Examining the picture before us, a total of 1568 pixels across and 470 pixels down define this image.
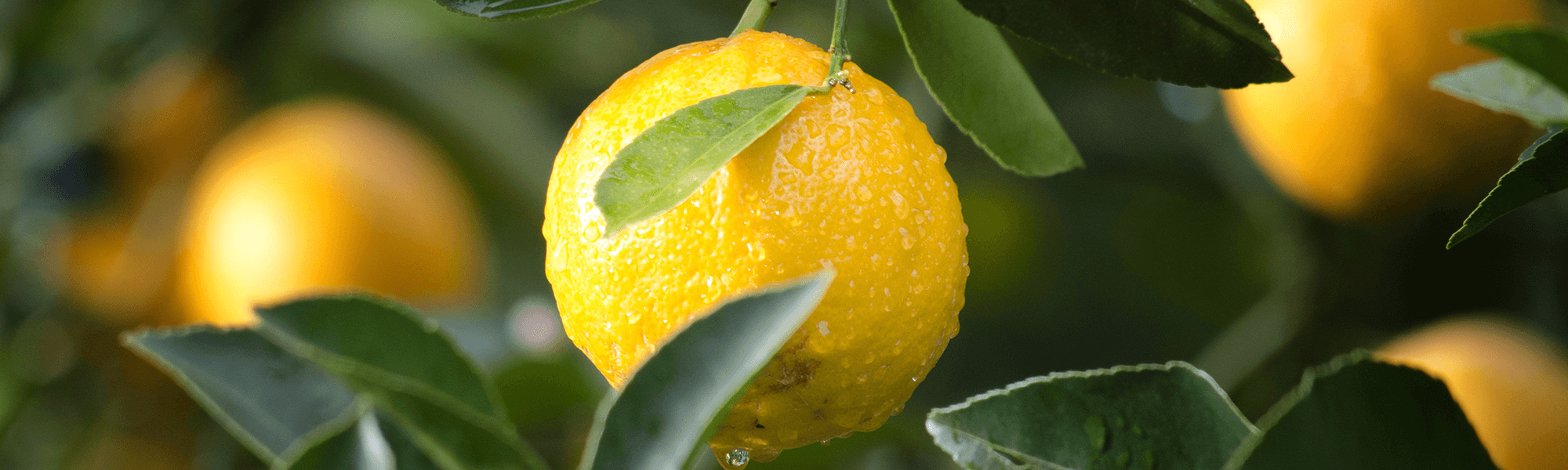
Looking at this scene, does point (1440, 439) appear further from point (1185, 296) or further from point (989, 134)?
point (1185, 296)

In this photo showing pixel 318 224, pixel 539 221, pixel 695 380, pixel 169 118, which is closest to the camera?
pixel 695 380

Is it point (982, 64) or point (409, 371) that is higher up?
point (982, 64)

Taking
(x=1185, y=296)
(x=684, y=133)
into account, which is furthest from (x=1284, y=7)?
(x=1185, y=296)

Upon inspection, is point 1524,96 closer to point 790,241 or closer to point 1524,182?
point 1524,182

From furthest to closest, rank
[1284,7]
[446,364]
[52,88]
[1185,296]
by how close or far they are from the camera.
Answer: [1185,296], [52,88], [1284,7], [446,364]

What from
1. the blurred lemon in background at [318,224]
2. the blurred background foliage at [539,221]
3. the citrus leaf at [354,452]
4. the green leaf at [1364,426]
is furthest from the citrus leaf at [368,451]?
the blurred lemon in background at [318,224]

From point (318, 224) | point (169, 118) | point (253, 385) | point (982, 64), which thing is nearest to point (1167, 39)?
point (982, 64)

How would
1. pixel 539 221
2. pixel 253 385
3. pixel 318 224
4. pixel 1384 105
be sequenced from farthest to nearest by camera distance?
1. pixel 539 221
2. pixel 318 224
3. pixel 1384 105
4. pixel 253 385

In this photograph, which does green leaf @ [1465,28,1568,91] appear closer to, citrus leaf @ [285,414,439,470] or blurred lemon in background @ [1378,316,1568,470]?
blurred lemon in background @ [1378,316,1568,470]
